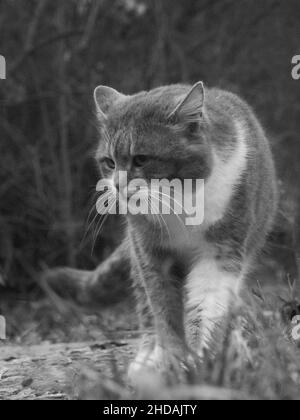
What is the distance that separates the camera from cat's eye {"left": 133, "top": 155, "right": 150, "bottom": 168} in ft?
12.0

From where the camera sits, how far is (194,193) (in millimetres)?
3744

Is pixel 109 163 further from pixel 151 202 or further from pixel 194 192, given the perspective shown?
pixel 194 192

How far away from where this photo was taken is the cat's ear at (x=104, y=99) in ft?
13.7

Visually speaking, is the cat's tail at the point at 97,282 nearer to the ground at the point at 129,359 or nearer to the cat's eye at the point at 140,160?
the ground at the point at 129,359

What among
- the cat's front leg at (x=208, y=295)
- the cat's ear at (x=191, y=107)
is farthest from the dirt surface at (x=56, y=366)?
the cat's ear at (x=191, y=107)

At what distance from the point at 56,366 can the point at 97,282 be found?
1303 mm

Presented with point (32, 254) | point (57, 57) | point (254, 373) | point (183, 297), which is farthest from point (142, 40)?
point (254, 373)

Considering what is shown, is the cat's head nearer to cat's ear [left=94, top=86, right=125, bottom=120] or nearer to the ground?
cat's ear [left=94, top=86, right=125, bottom=120]

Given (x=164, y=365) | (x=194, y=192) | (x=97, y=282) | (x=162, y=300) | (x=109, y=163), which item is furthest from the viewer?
(x=97, y=282)

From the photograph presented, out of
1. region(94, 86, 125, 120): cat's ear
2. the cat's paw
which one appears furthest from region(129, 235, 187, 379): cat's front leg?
region(94, 86, 125, 120): cat's ear
